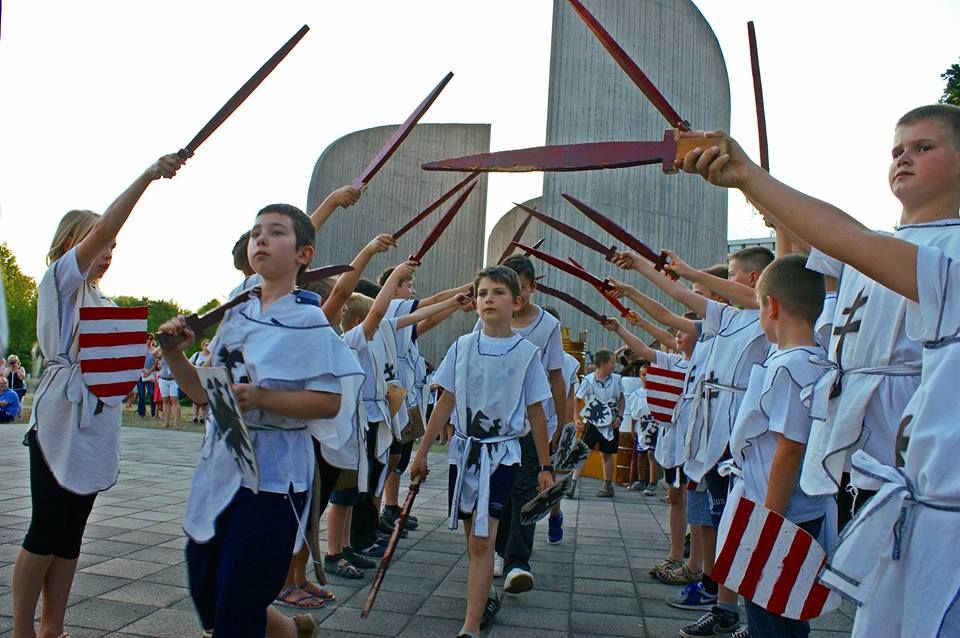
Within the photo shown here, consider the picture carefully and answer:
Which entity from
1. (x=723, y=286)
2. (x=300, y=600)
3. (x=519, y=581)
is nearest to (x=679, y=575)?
(x=519, y=581)

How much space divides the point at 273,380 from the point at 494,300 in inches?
81.8

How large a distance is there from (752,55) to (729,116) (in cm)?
2239

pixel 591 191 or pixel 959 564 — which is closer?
pixel 959 564

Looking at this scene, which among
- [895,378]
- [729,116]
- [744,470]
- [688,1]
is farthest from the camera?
[729,116]

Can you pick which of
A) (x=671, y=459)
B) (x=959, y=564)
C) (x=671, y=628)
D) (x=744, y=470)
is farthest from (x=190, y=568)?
(x=671, y=459)

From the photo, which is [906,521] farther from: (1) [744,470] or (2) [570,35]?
(2) [570,35]

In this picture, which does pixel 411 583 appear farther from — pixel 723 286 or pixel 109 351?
pixel 723 286

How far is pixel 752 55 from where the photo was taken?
3379 millimetres

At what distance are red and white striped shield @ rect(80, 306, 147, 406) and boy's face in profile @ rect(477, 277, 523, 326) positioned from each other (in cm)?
190

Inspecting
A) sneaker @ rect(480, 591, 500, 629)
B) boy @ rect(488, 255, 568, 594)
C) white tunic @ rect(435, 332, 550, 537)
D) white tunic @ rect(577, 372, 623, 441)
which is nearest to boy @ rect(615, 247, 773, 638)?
white tunic @ rect(435, 332, 550, 537)

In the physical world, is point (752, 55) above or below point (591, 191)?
below

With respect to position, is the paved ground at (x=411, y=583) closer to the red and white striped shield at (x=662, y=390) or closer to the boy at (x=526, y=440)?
the boy at (x=526, y=440)

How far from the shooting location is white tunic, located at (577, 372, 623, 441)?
36.8 ft

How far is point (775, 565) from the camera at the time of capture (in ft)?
7.78
